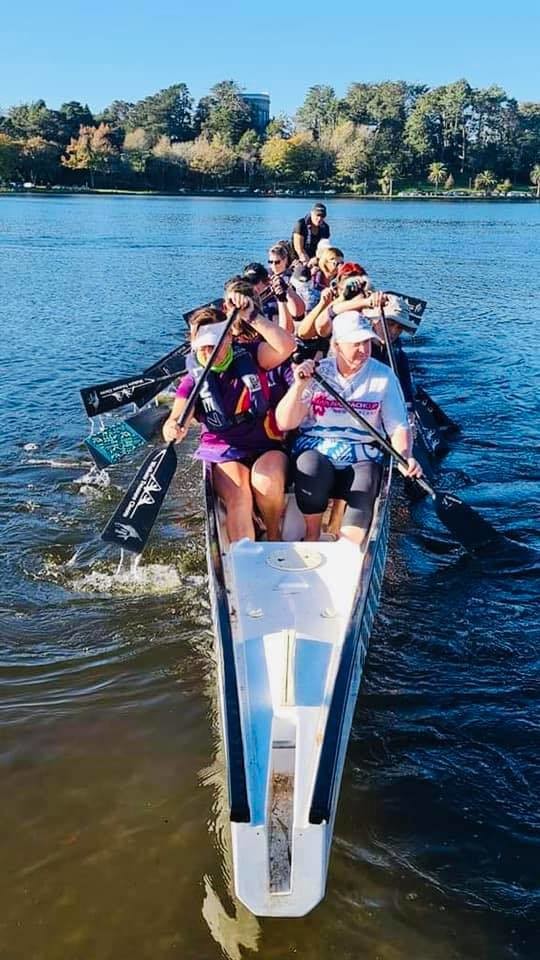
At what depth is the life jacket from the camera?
18.8 ft

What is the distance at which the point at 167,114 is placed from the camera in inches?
5906

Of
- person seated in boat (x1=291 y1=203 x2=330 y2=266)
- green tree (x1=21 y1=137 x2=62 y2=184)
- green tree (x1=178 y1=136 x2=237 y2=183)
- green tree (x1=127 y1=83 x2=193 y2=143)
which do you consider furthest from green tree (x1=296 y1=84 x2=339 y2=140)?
person seated in boat (x1=291 y1=203 x2=330 y2=266)

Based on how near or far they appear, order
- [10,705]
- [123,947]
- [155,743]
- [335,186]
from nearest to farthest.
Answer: [123,947]
[155,743]
[10,705]
[335,186]

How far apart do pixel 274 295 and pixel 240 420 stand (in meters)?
4.12

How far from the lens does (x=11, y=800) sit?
13.8 ft

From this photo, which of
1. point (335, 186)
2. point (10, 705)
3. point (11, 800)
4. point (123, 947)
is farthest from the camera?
point (335, 186)

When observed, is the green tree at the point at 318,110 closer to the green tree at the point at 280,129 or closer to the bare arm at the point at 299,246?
the green tree at the point at 280,129

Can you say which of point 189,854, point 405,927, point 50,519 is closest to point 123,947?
point 189,854

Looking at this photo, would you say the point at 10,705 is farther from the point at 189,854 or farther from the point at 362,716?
the point at 362,716

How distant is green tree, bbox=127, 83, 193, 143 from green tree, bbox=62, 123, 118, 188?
35.3 metres

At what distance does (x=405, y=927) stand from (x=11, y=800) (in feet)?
6.62

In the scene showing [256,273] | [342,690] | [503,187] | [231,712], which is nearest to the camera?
[231,712]

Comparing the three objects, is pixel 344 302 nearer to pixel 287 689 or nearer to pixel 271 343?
pixel 271 343

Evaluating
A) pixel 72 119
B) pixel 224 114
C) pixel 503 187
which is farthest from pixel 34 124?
pixel 503 187
